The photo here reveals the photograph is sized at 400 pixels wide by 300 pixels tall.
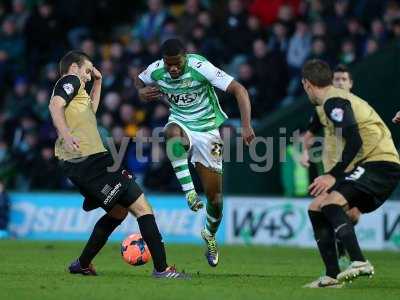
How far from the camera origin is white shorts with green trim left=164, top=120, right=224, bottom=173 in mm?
11703

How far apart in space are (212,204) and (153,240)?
1.91 meters

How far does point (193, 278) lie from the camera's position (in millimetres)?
10391

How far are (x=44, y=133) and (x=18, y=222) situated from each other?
2.17m

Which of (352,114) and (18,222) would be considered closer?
(352,114)

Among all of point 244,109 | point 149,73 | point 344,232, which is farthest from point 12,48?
point 344,232

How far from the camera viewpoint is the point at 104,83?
2088 cm

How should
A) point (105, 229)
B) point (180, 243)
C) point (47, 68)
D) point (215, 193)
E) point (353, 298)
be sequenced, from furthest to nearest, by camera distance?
point (47, 68), point (180, 243), point (215, 193), point (105, 229), point (353, 298)

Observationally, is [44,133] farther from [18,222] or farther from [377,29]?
[377,29]

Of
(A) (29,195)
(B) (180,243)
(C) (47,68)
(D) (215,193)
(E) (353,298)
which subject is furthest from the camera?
(C) (47,68)

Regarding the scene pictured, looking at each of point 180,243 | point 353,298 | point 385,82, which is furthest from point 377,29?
point 353,298

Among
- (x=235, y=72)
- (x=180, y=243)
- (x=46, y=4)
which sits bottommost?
(x=180, y=243)

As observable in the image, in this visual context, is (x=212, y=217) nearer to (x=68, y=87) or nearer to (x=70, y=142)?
(x=68, y=87)

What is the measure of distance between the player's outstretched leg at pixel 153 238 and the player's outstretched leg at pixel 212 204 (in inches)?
60.8

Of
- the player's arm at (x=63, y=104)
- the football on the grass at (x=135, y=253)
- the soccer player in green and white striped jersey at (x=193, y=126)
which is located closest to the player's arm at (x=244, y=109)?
the soccer player in green and white striped jersey at (x=193, y=126)
